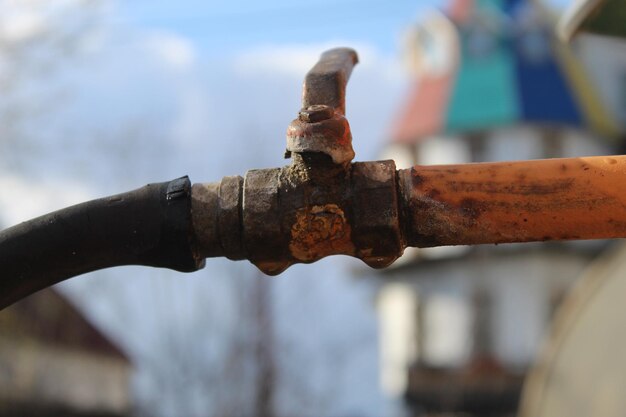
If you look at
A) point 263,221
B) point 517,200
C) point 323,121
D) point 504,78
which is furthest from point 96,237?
point 504,78

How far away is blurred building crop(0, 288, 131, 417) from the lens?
1691 centimetres

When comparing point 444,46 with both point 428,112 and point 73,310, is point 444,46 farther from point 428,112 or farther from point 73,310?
point 73,310

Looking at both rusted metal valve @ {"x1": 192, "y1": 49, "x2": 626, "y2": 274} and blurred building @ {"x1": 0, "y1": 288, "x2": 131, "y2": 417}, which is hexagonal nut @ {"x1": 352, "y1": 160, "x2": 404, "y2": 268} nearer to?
rusted metal valve @ {"x1": 192, "y1": 49, "x2": 626, "y2": 274}

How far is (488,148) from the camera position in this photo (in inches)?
1041

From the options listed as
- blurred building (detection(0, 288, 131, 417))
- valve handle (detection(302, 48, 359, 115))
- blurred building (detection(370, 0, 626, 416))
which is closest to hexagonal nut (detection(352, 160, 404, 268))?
valve handle (detection(302, 48, 359, 115))

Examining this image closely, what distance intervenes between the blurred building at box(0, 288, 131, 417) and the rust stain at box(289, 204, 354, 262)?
13795 mm

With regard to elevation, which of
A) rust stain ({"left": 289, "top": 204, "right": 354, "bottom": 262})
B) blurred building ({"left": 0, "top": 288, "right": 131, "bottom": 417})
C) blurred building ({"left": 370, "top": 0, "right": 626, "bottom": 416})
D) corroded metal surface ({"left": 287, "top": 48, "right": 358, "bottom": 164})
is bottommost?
rust stain ({"left": 289, "top": 204, "right": 354, "bottom": 262})

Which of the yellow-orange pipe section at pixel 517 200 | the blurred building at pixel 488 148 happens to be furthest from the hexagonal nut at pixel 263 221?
the blurred building at pixel 488 148

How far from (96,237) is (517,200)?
714 millimetres

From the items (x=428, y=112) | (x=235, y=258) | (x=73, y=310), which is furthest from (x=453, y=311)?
(x=235, y=258)

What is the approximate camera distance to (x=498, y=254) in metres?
27.4

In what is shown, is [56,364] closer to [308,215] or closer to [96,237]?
[96,237]

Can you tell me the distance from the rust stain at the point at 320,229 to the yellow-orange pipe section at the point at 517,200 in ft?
0.36

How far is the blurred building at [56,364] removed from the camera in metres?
16.9
